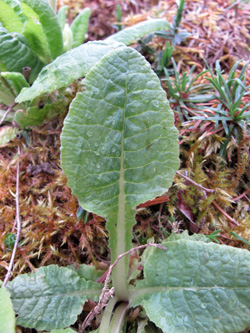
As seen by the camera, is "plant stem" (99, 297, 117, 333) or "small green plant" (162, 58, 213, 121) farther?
"small green plant" (162, 58, 213, 121)

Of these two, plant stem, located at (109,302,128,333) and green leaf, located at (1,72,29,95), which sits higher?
green leaf, located at (1,72,29,95)

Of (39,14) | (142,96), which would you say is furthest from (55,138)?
(142,96)

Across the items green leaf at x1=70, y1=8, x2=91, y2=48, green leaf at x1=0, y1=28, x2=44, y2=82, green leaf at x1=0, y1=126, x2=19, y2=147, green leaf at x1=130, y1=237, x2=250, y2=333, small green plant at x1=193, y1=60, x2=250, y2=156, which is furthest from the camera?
green leaf at x1=70, y1=8, x2=91, y2=48

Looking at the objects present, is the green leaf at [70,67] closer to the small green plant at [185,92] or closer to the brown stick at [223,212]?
the small green plant at [185,92]

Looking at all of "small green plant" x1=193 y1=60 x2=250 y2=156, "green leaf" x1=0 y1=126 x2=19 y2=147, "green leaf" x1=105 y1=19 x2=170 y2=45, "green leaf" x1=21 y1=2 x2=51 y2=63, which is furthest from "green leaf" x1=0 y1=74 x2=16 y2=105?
"small green plant" x1=193 y1=60 x2=250 y2=156

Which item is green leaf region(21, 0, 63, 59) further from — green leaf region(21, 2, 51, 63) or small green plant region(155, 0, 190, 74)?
small green plant region(155, 0, 190, 74)

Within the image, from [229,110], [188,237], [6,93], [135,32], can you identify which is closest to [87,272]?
[188,237]

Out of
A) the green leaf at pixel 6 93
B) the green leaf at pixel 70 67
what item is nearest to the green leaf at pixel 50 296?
the green leaf at pixel 70 67
